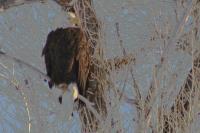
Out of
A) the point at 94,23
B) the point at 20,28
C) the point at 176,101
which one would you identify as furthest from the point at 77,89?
the point at 20,28

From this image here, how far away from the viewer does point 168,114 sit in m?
4.38

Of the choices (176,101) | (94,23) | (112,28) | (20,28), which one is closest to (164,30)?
(176,101)

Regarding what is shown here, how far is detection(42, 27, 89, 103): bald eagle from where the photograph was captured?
523 cm

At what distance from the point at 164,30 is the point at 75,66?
3.39 feet

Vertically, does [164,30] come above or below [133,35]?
above

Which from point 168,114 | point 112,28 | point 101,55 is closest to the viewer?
point 168,114

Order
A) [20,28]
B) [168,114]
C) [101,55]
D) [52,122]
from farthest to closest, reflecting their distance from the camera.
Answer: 1. [20,28]
2. [52,122]
3. [101,55]
4. [168,114]

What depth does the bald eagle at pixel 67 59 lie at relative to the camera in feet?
17.1

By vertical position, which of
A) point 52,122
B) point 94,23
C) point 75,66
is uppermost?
point 94,23

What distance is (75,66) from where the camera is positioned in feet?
17.4

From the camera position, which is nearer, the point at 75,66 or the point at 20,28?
the point at 75,66

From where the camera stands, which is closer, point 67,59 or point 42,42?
point 67,59

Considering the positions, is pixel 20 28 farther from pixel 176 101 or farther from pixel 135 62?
pixel 176 101

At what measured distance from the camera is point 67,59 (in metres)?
5.28
